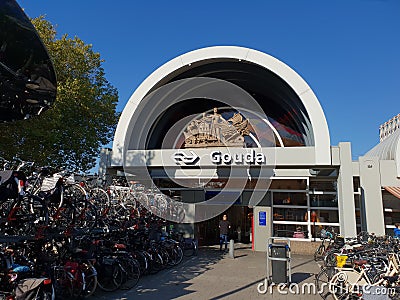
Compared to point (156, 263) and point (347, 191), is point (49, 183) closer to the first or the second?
point (156, 263)

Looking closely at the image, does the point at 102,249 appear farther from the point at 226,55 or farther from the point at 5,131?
the point at 226,55

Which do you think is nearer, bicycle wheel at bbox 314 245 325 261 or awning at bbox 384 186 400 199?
awning at bbox 384 186 400 199

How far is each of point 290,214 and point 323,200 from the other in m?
1.45

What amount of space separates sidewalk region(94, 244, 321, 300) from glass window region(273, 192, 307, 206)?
256 cm

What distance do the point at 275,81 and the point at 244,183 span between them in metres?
4.43

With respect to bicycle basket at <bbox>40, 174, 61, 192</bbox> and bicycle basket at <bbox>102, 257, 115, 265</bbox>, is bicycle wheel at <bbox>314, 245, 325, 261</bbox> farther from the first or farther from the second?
bicycle basket at <bbox>40, 174, 61, 192</bbox>

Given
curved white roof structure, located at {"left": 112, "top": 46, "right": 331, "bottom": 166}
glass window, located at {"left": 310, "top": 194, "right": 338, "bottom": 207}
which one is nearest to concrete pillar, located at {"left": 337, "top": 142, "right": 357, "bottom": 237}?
curved white roof structure, located at {"left": 112, "top": 46, "right": 331, "bottom": 166}

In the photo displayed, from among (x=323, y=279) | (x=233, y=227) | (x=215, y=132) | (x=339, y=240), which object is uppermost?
(x=215, y=132)

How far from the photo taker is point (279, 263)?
23.7ft

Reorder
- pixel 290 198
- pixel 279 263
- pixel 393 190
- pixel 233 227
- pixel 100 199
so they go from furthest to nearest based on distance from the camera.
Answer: pixel 233 227 → pixel 290 198 → pixel 393 190 → pixel 100 199 → pixel 279 263

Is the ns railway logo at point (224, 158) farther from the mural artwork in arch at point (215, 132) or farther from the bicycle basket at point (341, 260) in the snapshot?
the bicycle basket at point (341, 260)

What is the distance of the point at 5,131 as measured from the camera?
10.9 metres

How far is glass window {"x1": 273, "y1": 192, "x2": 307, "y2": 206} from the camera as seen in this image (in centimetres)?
1355

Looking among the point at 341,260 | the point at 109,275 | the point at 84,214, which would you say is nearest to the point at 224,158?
the point at 341,260
